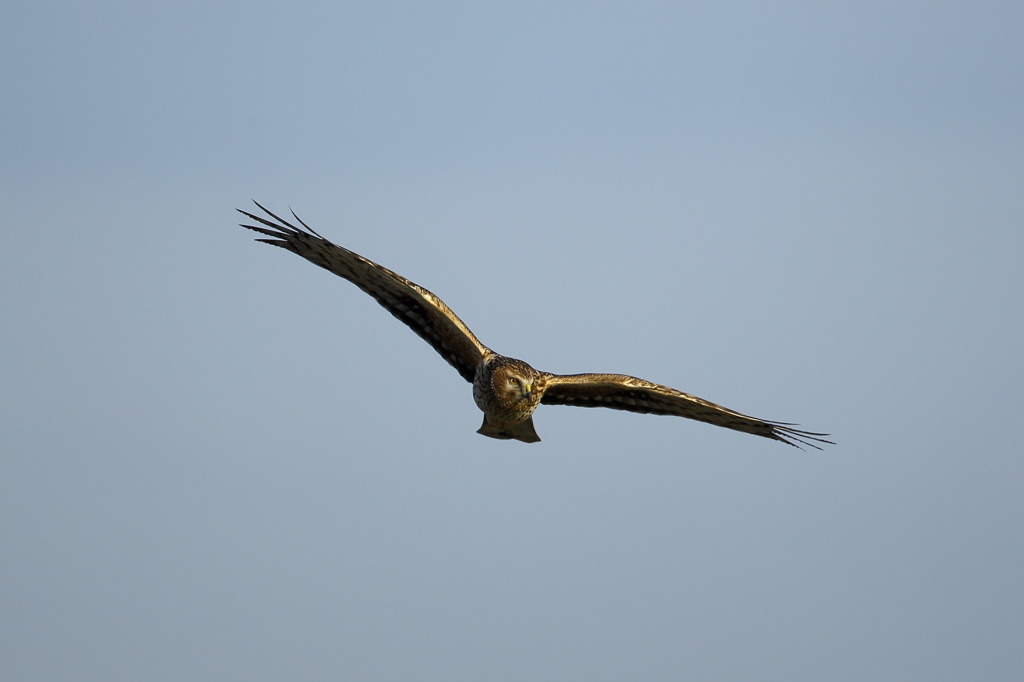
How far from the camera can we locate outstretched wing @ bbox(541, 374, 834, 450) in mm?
19219

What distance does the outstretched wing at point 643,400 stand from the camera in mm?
19219

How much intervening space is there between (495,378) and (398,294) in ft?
6.08

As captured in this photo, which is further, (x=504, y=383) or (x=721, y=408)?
(x=721, y=408)

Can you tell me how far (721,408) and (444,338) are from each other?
3693 mm

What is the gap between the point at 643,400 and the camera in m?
20.0

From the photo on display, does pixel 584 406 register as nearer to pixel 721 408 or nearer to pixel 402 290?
pixel 721 408

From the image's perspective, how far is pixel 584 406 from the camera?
20234mm

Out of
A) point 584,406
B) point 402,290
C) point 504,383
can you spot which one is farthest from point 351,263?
point 584,406

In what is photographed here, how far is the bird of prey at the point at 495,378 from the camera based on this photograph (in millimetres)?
18312

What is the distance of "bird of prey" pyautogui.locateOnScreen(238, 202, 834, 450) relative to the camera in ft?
60.1

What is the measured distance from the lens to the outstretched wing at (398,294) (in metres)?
18.2

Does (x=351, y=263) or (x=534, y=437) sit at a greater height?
(x=351, y=263)

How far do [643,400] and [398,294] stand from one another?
3.57 m

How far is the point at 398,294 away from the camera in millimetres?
19141
